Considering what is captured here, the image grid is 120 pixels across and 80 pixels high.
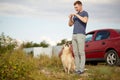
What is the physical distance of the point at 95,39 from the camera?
1449 cm

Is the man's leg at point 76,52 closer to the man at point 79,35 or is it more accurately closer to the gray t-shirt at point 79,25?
the man at point 79,35

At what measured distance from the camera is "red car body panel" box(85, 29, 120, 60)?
13422 millimetres

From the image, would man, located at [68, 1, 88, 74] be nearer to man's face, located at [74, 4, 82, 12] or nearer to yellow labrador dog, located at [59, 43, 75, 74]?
man's face, located at [74, 4, 82, 12]

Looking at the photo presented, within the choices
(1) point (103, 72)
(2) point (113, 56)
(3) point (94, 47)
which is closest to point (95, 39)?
(3) point (94, 47)

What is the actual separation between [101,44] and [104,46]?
21 cm

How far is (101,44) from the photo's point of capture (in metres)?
14.0

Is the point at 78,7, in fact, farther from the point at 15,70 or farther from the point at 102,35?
the point at 102,35

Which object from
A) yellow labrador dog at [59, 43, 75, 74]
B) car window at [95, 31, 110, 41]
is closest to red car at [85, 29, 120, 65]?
car window at [95, 31, 110, 41]

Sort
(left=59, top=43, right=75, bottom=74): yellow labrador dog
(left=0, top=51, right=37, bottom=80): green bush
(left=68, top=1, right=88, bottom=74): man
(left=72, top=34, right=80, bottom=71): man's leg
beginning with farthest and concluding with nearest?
(left=59, top=43, right=75, bottom=74): yellow labrador dog → (left=72, top=34, right=80, bottom=71): man's leg → (left=68, top=1, right=88, bottom=74): man → (left=0, top=51, right=37, bottom=80): green bush

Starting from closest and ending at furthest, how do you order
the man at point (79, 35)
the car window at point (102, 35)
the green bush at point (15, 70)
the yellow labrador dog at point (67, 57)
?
1. the green bush at point (15, 70)
2. the man at point (79, 35)
3. the yellow labrador dog at point (67, 57)
4. the car window at point (102, 35)

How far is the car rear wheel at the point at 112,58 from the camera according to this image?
43.4 ft

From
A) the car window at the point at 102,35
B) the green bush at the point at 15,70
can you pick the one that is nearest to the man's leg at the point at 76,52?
the green bush at the point at 15,70

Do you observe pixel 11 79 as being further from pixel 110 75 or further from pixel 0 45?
pixel 0 45

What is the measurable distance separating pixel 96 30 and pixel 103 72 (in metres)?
5.34
